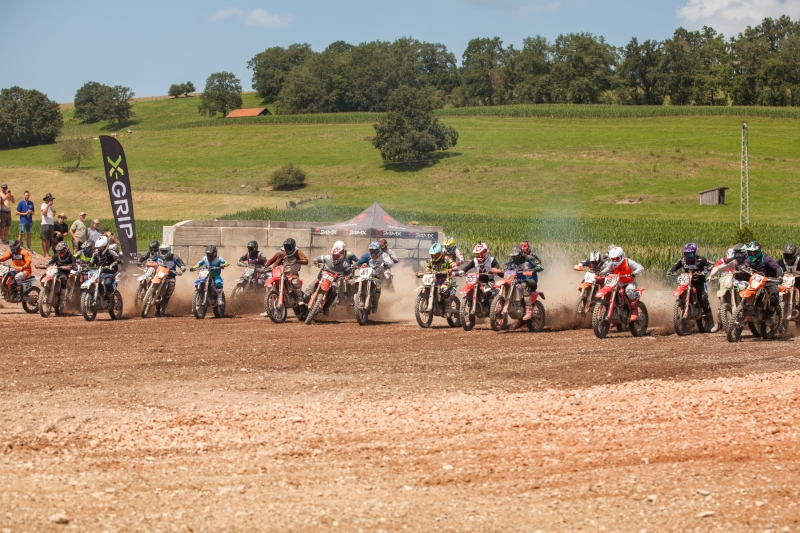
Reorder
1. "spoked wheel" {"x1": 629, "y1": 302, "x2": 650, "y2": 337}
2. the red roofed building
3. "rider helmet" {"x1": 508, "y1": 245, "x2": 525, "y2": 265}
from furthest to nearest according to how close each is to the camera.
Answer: the red roofed building, "rider helmet" {"x1": 508, "y1": 245, "x2": 525, "y2": 265}, "spoked wheel" {"x1": 629, "y1": 302, "x2": 650, "y2": 337}

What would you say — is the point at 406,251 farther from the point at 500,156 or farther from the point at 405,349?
the point at 500,156

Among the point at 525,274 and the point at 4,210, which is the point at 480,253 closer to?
the point at 525,274

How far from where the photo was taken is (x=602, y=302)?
50.5ft

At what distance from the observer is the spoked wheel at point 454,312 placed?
17062mm

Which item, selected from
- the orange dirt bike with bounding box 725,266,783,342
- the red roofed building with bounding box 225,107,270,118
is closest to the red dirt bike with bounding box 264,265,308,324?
the orange dirt bike with bounding box 725,266,783,342

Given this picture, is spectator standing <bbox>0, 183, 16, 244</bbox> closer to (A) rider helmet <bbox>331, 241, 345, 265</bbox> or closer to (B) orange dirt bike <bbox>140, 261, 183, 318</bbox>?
(B) orange dirt bike <bbox>140, 261, 183, 318</bbox>

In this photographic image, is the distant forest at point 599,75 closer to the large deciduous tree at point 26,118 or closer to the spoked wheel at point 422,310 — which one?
the large deciduous tree at point 26,118

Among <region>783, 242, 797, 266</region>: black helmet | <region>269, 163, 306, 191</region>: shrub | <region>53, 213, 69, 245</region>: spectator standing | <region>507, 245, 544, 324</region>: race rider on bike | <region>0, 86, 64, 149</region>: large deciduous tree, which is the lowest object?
<region>507, 245, 544, 324</region>: race rider on bike

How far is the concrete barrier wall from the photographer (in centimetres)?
2519

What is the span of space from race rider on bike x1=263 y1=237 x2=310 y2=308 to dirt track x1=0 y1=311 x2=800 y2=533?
169 inches

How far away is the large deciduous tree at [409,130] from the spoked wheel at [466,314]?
59070 millimetres

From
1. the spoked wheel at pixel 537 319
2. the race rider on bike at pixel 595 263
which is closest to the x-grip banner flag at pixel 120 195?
the spoked wheel at pixel 537 319

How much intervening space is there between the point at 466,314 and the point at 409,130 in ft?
202

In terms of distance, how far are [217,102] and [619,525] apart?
115 m
